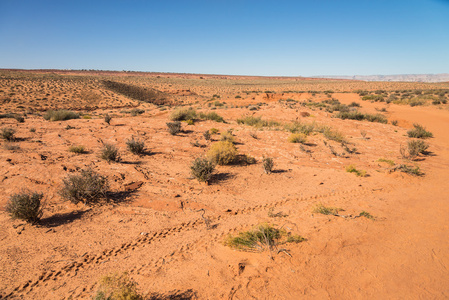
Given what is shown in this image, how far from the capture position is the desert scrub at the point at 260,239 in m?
3.89

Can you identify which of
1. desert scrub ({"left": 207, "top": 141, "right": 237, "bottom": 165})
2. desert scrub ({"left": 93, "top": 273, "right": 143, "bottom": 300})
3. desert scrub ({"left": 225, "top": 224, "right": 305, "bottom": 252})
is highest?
desert scrub ({"left": 207, "top": 141, "right": 237, "bottom": 165})

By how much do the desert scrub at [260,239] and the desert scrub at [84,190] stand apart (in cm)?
344

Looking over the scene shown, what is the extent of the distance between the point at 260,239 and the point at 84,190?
4.23m

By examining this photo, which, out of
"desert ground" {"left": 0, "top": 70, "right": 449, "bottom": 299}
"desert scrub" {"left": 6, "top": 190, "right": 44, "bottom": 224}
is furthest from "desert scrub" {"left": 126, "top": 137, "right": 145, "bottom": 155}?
"desert scrub" {"left": 6, "top": 190, "right": 44, "bottom": 224}

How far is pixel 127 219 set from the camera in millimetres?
4777

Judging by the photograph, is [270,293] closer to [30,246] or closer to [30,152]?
[30,246]

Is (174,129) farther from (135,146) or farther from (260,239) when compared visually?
(260,239)

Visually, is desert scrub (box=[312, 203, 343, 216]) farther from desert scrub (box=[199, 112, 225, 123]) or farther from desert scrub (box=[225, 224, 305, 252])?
desert scrub (box=[199, 112, 225, 123])

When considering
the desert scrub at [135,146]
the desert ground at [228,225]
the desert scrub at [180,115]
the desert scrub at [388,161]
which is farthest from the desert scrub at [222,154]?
the desert scrub at [180,115]

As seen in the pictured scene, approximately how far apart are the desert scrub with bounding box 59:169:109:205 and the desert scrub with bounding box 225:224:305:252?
3.44 metres

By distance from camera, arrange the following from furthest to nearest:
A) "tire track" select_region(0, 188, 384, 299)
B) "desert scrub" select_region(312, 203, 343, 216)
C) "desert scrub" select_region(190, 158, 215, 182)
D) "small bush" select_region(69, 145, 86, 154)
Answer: "small bush" select_region(69, 145, 86, 154), "desert scrub" select_region(190, 158, 215, 182), "desert scrub" select_region(312, 203, 343, 216), "tire track" select_region(0, 188, 384, 299)

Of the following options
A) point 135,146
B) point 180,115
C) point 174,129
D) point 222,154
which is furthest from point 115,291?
point 180,115

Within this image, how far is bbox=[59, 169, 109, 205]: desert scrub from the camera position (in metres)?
5.14

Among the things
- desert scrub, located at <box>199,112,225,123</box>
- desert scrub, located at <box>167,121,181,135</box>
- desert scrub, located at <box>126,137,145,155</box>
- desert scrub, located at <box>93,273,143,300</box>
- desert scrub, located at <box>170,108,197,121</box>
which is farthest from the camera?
desert scrub, located at <box>199,112,225,123</box>
